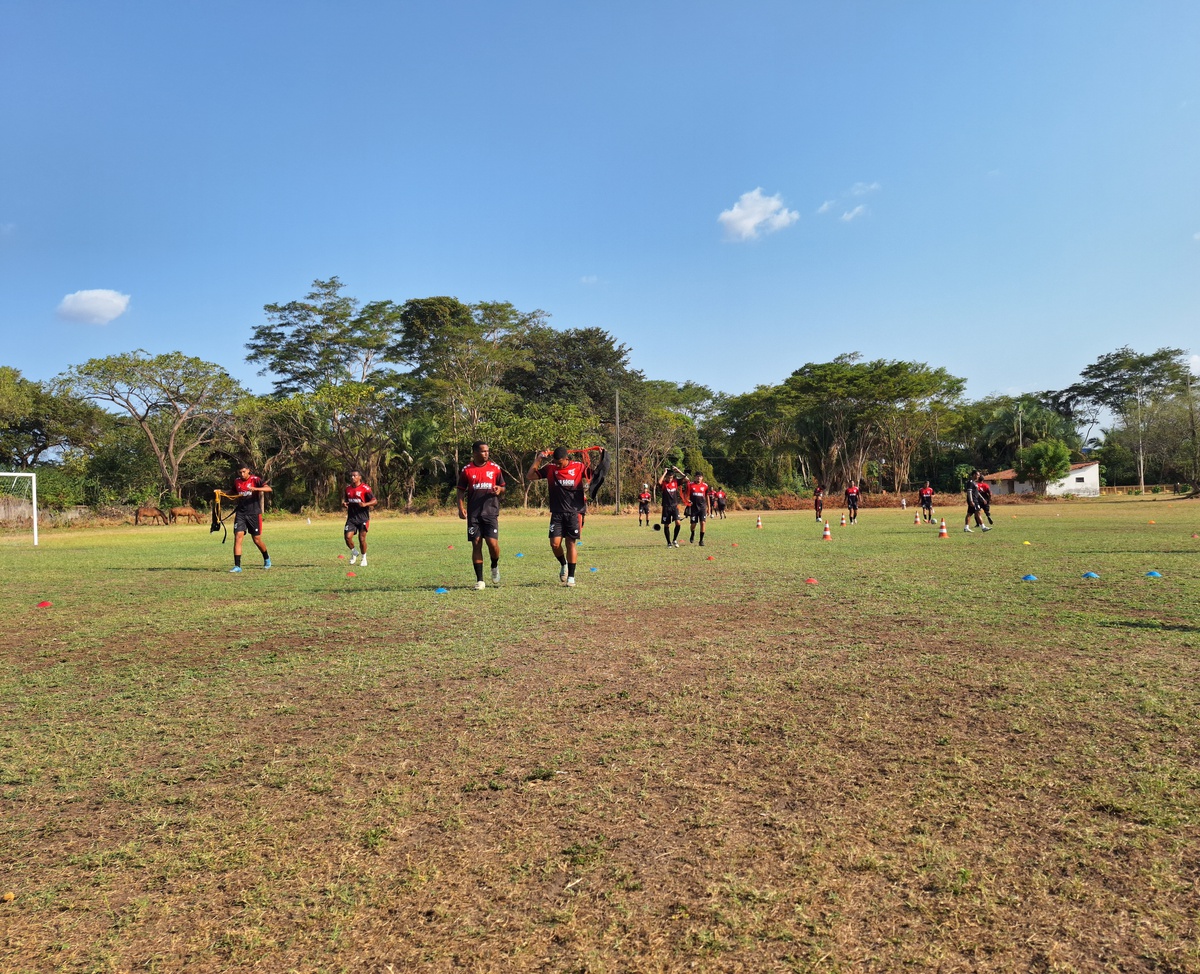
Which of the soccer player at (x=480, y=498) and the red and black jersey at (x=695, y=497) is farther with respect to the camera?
the red and black jersey at (x=695, y=497)

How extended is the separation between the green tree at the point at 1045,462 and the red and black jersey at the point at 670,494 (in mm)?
56676

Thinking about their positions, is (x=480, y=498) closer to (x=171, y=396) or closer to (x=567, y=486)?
(x=567, y=486)

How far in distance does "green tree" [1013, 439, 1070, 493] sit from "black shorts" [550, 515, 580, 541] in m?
63.7

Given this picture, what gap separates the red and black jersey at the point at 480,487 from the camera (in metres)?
10.2

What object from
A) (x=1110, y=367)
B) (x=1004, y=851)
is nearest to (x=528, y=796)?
(x=1004, y=851)

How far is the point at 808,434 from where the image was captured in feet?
217

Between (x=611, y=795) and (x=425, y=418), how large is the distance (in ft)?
165

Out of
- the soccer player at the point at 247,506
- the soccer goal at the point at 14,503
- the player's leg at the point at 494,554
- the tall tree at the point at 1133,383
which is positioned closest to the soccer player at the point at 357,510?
the soccer player at the point at 247,506

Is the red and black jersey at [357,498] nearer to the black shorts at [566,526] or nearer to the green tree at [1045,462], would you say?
the black shorts at [566,526]

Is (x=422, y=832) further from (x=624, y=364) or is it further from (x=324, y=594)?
(x=624, y=364)

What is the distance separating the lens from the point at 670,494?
17.5m

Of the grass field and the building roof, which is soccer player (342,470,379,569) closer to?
the grass field

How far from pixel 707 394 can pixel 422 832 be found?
249 ft

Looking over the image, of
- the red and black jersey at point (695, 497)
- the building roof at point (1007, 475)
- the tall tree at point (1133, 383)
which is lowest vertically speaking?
the red and black jersey at point (695, 497)
